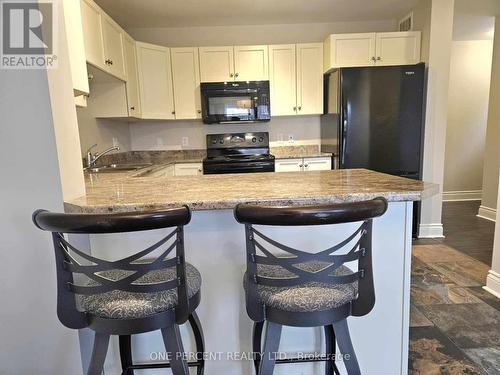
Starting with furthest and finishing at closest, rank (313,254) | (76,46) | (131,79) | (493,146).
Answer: (493,146), (131,79), (76,46), (313,254)

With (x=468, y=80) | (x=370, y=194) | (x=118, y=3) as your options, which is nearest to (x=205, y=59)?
(x=118, y=3)

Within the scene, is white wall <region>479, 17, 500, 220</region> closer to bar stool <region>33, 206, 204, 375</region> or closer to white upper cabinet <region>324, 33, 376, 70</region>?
white upper cabinet <region>324, 33, 376, 70</region>

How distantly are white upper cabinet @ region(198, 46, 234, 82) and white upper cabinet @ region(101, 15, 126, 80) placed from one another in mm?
1005

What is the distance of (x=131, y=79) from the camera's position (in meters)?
3.23

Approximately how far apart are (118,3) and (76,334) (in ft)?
10.4

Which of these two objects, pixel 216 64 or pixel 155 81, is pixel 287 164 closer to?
pixel 216 64

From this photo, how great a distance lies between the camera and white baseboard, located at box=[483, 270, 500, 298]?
7.44ft

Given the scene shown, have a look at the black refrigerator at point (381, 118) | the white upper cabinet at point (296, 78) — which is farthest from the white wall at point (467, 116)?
the white upper cabinet at point (296, 78)

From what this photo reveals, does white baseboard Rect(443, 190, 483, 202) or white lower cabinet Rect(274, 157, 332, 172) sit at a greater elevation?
white lower cabinet Rect(274, 157, 332, 172)

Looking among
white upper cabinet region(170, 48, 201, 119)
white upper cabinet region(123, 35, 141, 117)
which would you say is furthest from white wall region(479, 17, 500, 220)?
white upper cabinet region(123, 35, 141, 117)

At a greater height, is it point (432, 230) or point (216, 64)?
point (216, 64)

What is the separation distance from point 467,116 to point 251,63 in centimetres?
380

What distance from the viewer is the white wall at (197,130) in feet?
13.6

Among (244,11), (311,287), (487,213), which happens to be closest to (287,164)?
(244,11)
